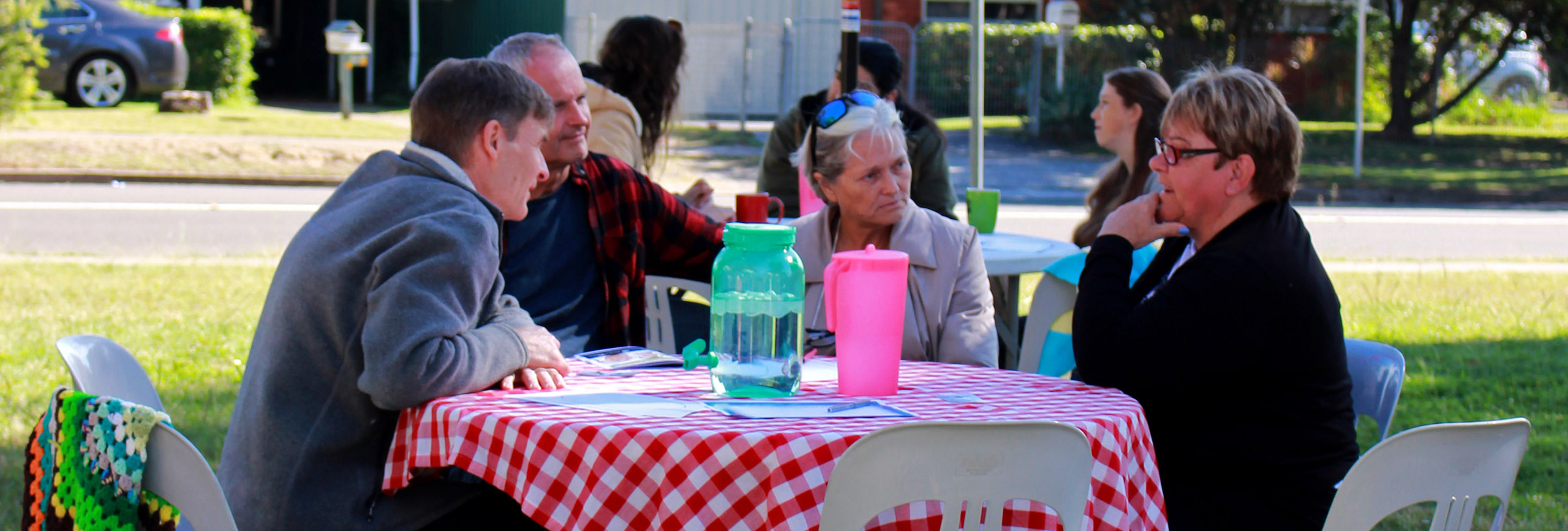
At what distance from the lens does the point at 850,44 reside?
4715 mm

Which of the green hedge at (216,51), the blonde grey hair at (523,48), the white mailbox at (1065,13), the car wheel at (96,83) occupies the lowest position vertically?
the blonde grey hair at (523,48)

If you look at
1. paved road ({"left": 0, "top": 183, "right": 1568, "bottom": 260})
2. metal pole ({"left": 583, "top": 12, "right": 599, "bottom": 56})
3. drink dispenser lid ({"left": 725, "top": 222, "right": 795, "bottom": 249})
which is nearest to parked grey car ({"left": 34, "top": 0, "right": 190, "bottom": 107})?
paved road ({"left": 0, "top": 183, "right": 1568, "bottom": 260})

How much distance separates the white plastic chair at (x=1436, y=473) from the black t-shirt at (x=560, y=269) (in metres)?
1.98

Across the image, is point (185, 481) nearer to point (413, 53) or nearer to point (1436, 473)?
point (1436, 473)

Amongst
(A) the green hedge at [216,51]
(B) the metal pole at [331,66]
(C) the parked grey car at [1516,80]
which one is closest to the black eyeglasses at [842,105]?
(A) the green hedge at [216,51]

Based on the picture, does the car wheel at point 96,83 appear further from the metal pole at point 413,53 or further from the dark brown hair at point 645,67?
the dark brown hair at point 645,67

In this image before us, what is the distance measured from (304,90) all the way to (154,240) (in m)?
15.2

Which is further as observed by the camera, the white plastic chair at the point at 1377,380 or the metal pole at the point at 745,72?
the metal pole at the point at 745,72

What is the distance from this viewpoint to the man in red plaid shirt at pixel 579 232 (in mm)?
3383

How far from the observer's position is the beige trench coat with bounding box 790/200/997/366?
10.7 feet

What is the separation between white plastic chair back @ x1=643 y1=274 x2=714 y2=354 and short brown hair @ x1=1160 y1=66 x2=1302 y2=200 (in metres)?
1.72

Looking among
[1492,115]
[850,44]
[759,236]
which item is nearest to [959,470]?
[759,236]

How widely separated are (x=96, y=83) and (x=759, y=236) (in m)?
17.1

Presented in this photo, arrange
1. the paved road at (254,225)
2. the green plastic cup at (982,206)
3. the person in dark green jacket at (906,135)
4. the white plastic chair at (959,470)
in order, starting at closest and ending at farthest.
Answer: the white plastic chair at (959,470) → the green plastic cup at (982,206) → the person in dark green jacket at (906,135) → the paved road at (254,225)
